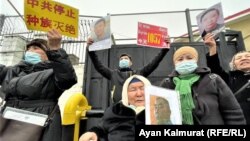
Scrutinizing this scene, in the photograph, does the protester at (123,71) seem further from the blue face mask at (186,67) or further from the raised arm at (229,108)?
the raised arm at (229,108)

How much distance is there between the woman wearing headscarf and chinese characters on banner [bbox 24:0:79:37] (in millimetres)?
1062

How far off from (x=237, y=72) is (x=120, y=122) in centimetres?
133

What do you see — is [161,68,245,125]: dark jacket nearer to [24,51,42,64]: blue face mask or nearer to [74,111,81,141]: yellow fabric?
[74,111,81,141]: yellow fabric

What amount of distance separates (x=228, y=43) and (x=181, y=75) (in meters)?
2.89

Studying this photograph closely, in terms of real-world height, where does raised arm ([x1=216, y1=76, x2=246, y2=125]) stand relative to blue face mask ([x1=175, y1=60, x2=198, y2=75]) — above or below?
below

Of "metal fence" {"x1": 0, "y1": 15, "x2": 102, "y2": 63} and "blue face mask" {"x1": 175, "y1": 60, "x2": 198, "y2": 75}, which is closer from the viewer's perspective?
"blue face mask" {"x1": 175, "y1": 60, "x2": 198, "y2": 75}

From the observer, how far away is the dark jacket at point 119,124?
186 centimetres

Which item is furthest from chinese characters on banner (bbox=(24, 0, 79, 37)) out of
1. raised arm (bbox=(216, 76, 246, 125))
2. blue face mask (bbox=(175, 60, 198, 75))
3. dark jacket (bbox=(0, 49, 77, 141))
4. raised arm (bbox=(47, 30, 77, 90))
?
raised arm (bbox=(216, 76, 246, 125))

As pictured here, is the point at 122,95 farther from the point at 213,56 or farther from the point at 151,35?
the point at 151,35

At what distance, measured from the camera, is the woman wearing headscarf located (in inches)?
75.9

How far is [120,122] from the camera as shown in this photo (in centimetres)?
193

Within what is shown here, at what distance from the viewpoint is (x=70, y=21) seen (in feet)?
8.67

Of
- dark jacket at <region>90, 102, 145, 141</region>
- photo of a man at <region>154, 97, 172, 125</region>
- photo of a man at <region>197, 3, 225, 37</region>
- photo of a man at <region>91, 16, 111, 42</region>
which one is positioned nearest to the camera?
photo of a man at <region>154, 97, 172, 125</region>

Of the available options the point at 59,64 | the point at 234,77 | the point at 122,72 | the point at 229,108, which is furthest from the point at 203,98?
the point at 122,72
